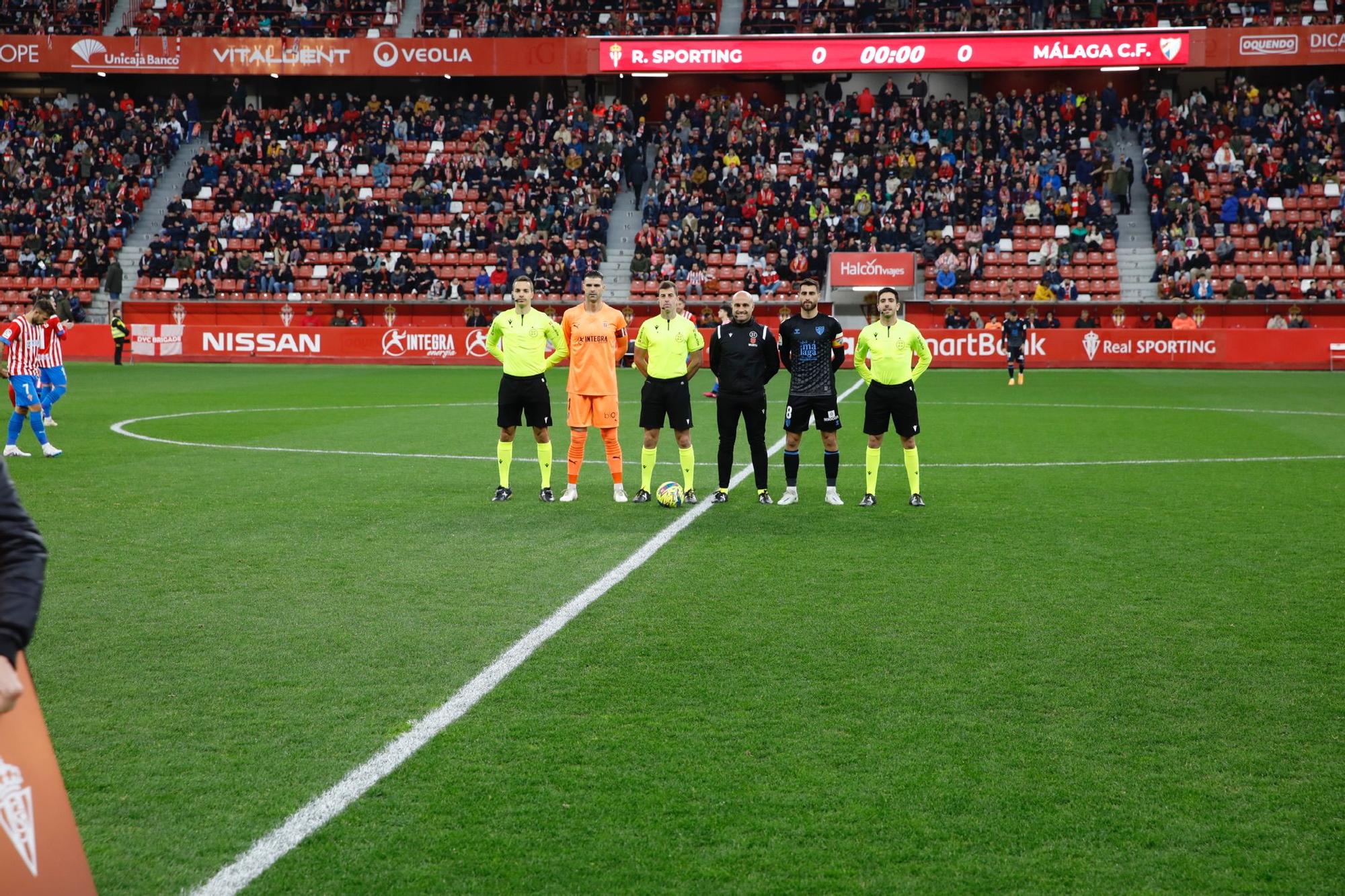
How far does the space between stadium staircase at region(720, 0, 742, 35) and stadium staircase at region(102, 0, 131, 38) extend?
72.0 feet

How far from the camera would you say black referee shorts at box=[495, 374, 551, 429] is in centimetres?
1189

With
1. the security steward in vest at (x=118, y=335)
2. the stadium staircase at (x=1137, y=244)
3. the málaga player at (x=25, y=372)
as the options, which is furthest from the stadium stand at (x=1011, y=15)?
the málaga player at (x=25, y=372)

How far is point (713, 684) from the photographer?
19.7 ft

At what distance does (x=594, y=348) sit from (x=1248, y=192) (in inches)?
1317

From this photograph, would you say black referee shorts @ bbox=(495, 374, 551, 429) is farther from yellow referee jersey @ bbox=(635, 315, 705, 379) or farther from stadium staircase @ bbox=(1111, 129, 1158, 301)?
stadium staircase @ bbox=(1111, 129, 1158, 301)

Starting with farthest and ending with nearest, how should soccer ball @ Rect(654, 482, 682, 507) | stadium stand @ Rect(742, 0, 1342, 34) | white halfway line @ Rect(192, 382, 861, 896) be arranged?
stadium stand @ Rect(742, 0, 1342, 34)
soccer ball @ Rect(654, 482, 682, 507)
white halfway line @ Rect(192, 382, 861, 896)

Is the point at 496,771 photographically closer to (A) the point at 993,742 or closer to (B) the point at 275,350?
(A) the point at 993,742

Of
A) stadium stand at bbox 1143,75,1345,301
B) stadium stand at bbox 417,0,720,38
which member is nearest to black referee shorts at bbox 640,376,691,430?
stadium stand at bbox 1143,75,1345,301

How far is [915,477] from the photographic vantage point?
11.8 m

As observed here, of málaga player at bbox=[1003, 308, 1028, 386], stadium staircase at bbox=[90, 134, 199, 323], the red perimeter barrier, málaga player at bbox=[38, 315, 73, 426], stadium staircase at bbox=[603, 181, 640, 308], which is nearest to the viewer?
málaga player at bbox=[38, 315, 73, 426]

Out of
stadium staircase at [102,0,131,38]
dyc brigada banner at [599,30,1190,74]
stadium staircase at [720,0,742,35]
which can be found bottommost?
dyc brigada banner at [599,30,1190,74]

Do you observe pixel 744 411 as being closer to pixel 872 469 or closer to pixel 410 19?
pixel 872 469

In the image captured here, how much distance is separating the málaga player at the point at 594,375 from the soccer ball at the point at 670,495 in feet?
1.68

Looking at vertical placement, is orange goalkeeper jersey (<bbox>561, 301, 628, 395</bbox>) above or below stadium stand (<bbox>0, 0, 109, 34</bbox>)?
below
